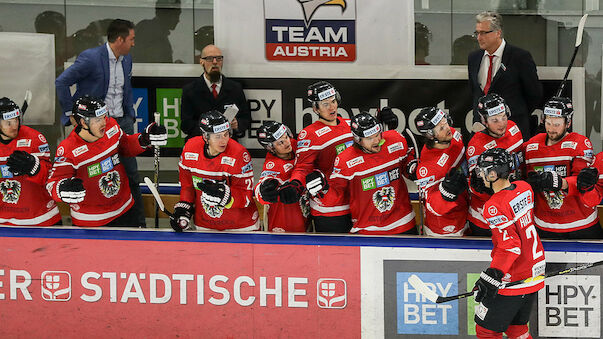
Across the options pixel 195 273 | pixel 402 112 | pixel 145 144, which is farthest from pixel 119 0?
pixel 195 273

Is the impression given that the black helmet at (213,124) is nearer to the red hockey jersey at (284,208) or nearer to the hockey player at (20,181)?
the red hockey jersey at (284,208)

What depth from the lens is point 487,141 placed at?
17.3 ft

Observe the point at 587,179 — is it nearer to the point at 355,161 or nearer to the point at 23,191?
the point at 355,161

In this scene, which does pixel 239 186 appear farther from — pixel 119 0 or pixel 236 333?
pixel 119 0

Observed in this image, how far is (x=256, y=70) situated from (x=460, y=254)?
2.80 metres

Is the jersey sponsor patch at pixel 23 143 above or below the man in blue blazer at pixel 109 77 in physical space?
below

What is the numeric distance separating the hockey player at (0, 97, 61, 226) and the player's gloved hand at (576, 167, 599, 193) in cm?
326

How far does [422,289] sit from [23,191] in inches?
106

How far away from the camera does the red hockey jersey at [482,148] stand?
524 centimetres

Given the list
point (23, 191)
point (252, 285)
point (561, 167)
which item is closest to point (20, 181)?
point (23, 191)

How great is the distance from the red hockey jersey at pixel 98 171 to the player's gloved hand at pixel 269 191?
1.02 meters

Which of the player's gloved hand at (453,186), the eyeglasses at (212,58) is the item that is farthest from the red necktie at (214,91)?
the player's gloved hand at (453,186)

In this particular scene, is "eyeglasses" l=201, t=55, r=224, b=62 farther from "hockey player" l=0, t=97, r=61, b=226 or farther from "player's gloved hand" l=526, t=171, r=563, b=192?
"player's gloved hand" l=526, t=171, r=563, b=192

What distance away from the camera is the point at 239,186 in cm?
551
